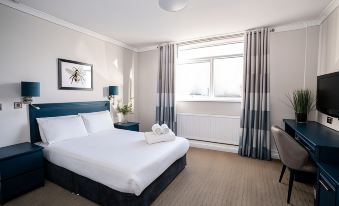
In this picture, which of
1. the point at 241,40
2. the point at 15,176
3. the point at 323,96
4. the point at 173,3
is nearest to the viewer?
the point at 173,3

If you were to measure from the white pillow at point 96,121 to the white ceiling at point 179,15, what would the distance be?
1.73m

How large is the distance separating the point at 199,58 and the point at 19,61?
3.43m

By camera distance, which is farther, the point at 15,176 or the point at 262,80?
the point at 262,80

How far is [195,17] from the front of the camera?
2.89 metres

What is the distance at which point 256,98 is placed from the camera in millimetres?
3367

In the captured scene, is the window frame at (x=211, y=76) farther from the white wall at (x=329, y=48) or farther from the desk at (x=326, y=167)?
the desk at (x=326, y=167)

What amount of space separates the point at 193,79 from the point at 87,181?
10.4 ft

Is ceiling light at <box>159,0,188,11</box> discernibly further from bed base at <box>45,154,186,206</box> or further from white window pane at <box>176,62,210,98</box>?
white window pane at <box>176,62,210,98</box>

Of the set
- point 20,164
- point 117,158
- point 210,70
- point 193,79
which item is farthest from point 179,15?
point 20,164

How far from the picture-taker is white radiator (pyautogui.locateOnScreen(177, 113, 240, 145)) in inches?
147

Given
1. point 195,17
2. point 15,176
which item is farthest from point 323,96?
point 15,176

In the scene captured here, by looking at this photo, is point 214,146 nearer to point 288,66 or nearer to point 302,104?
point 302,104

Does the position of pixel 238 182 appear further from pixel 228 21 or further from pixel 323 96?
pixel 228 21

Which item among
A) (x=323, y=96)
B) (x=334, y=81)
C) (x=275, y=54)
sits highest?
(x=275, y=54)
